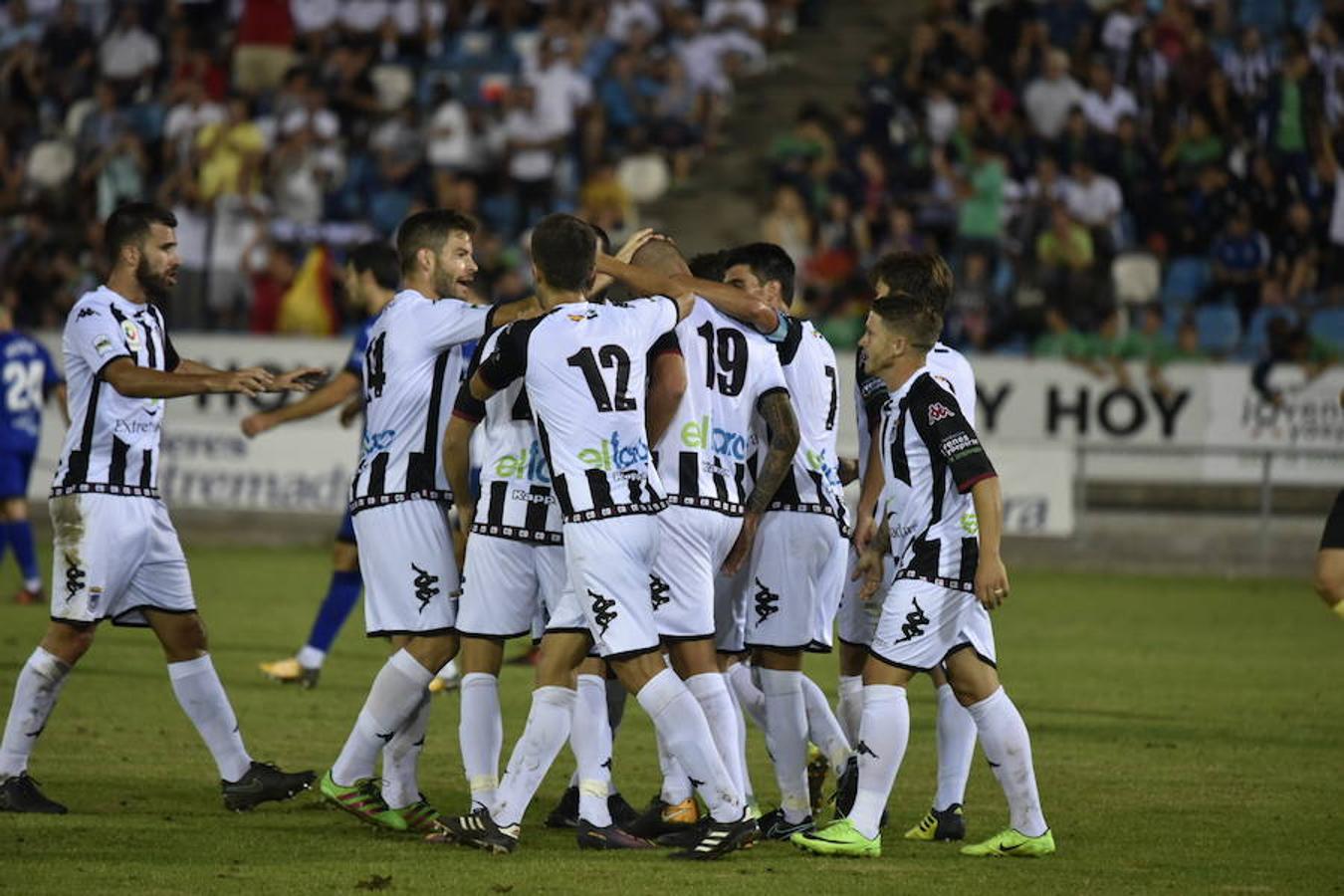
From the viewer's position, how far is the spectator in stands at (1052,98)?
2638 cm

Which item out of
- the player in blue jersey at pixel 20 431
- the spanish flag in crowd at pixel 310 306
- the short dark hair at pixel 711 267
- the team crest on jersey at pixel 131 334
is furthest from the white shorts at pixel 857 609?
the spanish flag in crowd at pixel 310 306

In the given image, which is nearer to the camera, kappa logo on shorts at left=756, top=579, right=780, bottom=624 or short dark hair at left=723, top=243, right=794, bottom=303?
kappa logo on shorts at left=756, top=579, right=780, bottom=624

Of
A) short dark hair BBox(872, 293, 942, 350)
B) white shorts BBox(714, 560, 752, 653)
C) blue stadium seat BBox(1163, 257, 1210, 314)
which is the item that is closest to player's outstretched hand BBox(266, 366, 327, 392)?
white shorts BBox(714, 560, 752, 653)

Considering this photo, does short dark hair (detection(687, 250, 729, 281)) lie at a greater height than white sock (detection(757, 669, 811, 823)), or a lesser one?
greater

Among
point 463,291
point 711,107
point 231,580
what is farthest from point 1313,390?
point 463,291

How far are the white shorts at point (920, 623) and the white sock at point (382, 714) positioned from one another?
1915mm

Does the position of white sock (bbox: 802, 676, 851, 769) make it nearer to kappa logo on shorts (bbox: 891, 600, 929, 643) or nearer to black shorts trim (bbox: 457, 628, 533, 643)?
kappa logo on shorts (bbox: 891, 600, 929, 643)

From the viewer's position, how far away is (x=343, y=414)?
13312mm

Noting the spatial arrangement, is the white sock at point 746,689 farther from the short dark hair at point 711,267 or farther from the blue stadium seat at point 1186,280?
the blue stadium seat at point 1186,280

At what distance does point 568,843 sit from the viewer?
853 cm

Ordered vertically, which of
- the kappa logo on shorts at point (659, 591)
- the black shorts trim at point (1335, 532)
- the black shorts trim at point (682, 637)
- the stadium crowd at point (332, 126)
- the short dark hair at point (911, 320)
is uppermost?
the stadium crowd at point (332, 126)

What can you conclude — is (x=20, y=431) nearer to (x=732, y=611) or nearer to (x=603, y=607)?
(x=732, y=611)

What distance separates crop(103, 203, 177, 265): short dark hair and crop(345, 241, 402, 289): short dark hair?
1.77 metres

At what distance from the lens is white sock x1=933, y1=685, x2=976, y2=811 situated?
8773 mm
